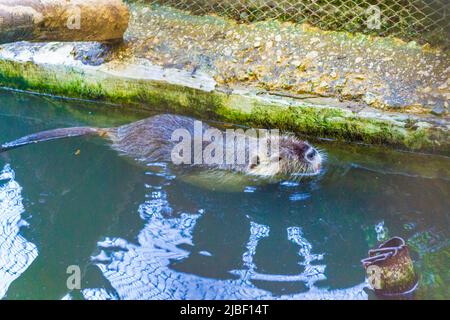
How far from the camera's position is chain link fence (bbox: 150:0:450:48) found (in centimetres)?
468

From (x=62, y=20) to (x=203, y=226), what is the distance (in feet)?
6.51

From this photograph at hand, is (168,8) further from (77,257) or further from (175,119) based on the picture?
(77,257)

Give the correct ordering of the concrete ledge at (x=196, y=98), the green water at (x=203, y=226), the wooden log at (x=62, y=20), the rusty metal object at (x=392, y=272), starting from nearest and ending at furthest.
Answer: the rusty metal object at (x=392, y=272) < the green water at (x=203, y=226) < the wooden log at (x=62, y=20) < the concrete ledge at (x=196, y=98)

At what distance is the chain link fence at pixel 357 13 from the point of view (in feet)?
15.4

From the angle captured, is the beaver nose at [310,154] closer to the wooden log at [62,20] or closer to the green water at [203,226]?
the green water at [203,226]

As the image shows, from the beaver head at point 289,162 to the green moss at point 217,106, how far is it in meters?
0.57

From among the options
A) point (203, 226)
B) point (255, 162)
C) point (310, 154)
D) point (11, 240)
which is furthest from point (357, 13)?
point (11, 240)

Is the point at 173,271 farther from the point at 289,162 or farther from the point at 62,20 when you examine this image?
the point at 62,20

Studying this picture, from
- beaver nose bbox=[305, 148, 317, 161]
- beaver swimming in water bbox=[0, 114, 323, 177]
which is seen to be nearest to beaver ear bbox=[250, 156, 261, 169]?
beaver swimming in water bbox=[0, 114, 323, 177]

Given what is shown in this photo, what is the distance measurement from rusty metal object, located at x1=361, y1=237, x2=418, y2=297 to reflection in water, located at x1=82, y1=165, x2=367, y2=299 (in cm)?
10

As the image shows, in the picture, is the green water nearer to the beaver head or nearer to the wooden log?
the beaver head

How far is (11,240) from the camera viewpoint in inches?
124

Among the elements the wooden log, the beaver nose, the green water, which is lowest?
the green water

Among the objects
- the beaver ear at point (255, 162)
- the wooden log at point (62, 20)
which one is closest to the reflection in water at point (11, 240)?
the wooden log at point (62, 20)
